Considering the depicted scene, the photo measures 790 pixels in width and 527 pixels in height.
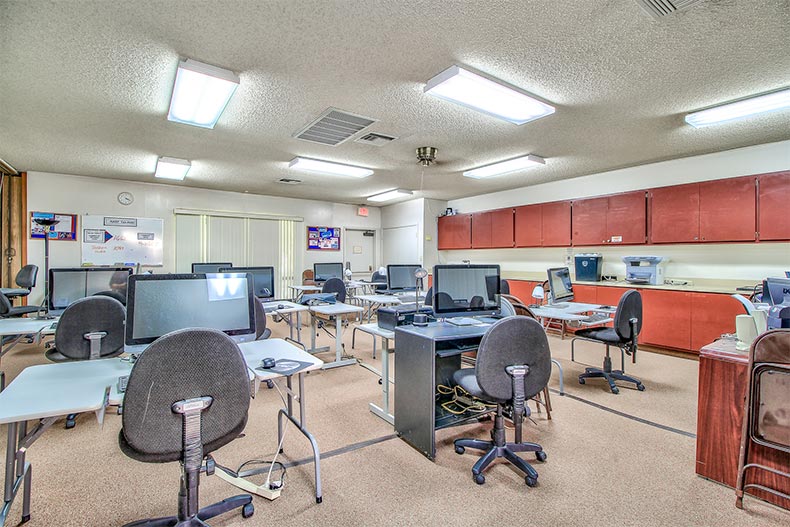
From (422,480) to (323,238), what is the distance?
730 centimetres

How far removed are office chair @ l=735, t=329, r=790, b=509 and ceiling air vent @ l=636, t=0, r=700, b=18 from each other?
180cm

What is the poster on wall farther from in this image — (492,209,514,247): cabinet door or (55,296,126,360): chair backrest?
(492,209,514,247): cabinet door

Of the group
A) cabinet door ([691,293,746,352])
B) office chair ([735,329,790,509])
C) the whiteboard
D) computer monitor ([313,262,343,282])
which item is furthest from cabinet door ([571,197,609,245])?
the whiteboard

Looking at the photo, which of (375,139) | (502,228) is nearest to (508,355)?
(375,139)

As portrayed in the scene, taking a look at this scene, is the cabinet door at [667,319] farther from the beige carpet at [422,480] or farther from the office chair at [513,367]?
the office chair at [513,367]

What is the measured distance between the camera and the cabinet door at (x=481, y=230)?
7508 millimetres

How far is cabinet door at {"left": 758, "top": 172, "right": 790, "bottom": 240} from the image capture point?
4.16 metres

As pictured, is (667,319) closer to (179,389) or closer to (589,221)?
(589,221)

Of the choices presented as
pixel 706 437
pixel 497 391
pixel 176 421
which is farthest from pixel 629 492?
pixel 176 421

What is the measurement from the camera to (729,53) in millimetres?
2473

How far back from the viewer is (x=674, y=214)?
500 cm

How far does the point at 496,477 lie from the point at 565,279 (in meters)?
3.13

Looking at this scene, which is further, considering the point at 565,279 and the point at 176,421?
the point at 565,279

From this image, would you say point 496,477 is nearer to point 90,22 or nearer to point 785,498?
point 785,498
